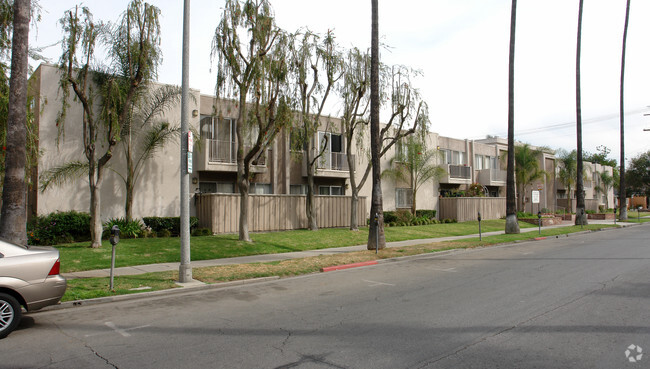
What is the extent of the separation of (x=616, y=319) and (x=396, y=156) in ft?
76.1

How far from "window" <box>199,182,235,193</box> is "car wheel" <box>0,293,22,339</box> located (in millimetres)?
14469

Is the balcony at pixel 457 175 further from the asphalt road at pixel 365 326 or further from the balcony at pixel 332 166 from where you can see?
the asphalt road at pixel 365 326

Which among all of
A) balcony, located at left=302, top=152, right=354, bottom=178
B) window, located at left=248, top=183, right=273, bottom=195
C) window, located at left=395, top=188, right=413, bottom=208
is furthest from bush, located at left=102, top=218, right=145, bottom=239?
window, located at left=395, top=188, right=413, bottom=208

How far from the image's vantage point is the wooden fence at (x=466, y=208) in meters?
31.8

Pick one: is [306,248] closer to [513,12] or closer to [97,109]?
[97,109]

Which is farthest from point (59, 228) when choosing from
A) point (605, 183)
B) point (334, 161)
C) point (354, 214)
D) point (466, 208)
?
point (605, 183)

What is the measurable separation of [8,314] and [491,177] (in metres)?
36.6

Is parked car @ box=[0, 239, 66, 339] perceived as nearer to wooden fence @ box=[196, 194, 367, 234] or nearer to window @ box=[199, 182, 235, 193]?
wooden fence @ box=[196, 194, 367, 234]

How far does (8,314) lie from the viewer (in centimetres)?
609

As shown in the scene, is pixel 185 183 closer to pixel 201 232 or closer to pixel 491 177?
pixel 201 232

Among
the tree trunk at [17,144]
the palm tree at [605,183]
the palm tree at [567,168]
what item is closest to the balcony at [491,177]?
the palm tree at [567,168]

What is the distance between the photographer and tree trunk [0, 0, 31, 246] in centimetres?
925

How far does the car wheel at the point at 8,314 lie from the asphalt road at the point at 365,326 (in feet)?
0.64

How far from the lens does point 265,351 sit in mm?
5402
